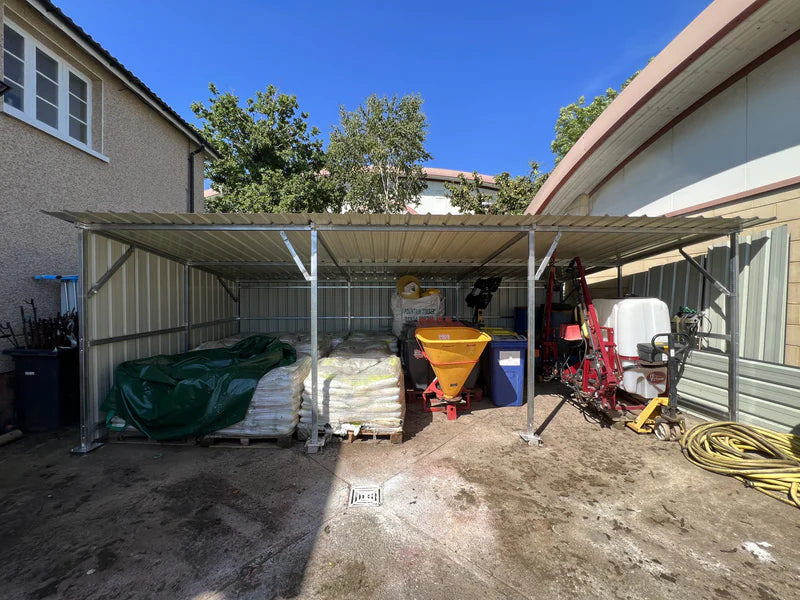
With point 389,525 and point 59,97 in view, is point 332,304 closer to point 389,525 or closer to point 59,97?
point 59,97

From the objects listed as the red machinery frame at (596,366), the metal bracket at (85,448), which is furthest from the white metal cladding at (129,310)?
the red machinery frame at (596,366)

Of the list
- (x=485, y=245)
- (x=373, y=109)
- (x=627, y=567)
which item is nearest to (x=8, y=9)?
(x=485, y=245)

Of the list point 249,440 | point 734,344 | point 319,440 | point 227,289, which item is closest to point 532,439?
point 319,440

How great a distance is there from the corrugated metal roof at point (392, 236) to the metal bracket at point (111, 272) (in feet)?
0.57

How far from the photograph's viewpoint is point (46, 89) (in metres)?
4.80

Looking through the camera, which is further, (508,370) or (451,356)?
(508,370)

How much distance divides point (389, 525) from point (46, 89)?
24.8 feet

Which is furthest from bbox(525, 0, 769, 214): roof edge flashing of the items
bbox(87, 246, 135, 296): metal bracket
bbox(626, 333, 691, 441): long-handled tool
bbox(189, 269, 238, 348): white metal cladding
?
bbox(189, 269, 238, 348): white metal cladding

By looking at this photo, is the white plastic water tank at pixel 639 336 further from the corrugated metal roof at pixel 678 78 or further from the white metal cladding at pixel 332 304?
the white metal cladding at pixel 332 304

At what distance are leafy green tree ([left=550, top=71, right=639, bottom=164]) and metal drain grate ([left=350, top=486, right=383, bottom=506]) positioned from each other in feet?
56.6

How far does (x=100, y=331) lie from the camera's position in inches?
156

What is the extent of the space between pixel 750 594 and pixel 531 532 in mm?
1231

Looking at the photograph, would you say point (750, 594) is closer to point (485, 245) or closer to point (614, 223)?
point (614, 223)

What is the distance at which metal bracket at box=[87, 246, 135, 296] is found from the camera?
3.83 metres
